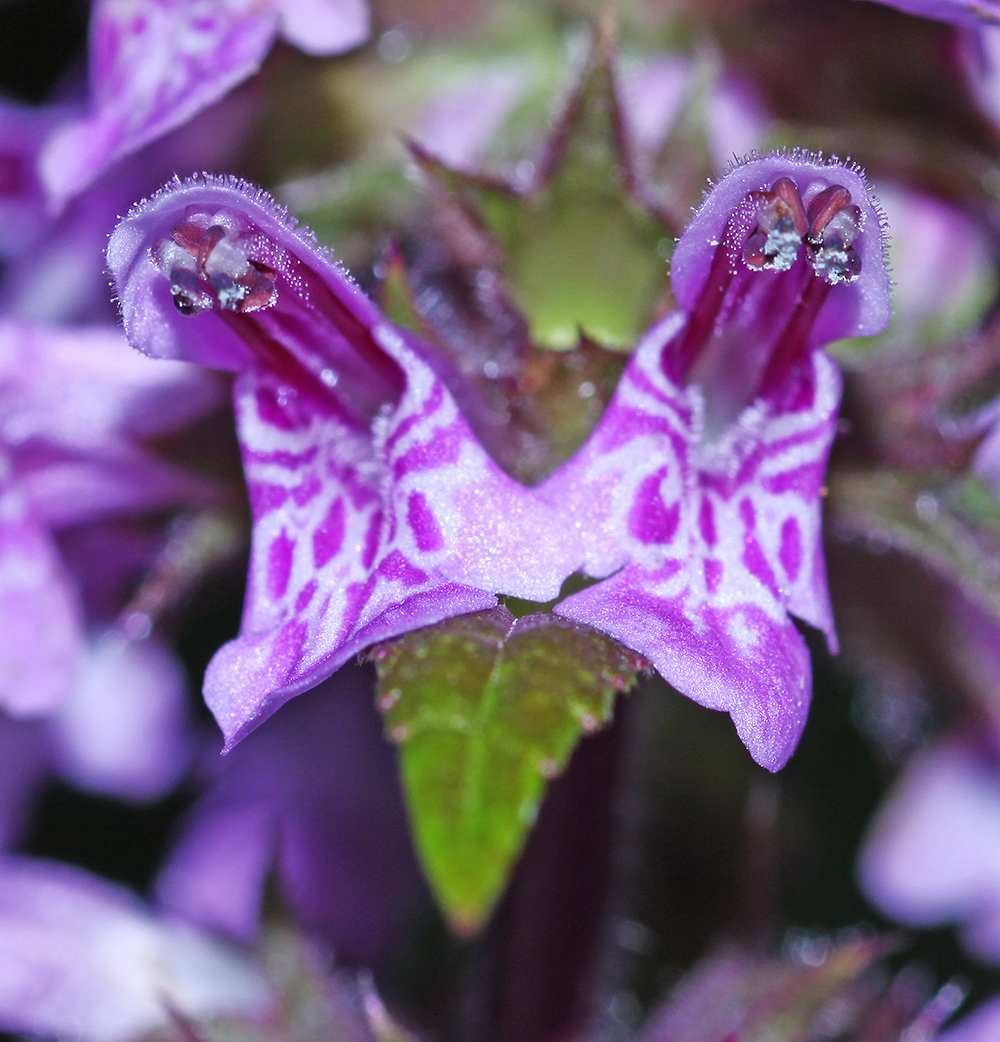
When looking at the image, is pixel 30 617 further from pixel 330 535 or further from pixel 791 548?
pixel 791 548

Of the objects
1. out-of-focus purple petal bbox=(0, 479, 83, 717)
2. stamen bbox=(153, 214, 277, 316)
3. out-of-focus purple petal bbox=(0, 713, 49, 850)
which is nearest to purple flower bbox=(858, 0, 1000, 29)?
stamen bbox=(153, 214, 277, 316)

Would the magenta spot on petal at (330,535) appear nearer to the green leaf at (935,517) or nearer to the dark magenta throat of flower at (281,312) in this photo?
the dark magenta throat of flower at (281,312)

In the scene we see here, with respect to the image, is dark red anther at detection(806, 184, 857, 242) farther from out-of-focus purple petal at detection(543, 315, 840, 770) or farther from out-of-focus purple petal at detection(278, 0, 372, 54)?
out-of-focus purple petal at detection(278, 0, 372, 54)

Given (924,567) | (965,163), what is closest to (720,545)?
(924,567)

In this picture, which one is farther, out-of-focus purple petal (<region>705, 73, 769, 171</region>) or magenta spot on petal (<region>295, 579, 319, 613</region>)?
out-of-focus purple petal (<region>705, 73, 769, 171</region>)

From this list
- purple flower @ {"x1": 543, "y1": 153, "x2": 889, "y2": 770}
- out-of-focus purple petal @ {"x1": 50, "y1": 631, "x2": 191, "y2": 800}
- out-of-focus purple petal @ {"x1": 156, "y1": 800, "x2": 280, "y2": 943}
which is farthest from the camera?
out-of-focus purple petal @ {"x1": 50, "y1": 631, "x2": 191, "y2": 800}

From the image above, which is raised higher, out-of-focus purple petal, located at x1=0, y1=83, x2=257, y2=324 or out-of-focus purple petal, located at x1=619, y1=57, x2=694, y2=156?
out-of-focus purple petal, located at x1=619, y1=57, x2=694, y2=156

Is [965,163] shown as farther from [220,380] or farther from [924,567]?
[220,380]
